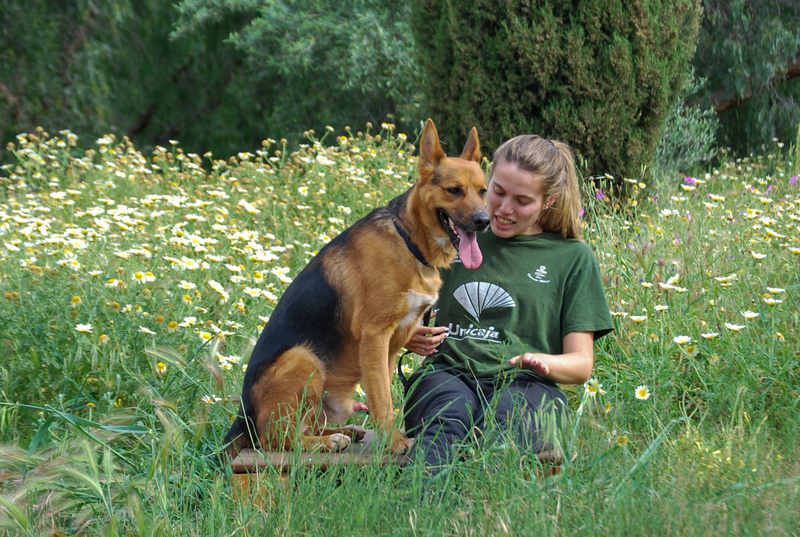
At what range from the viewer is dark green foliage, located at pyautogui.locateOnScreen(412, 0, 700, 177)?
21.0 feet

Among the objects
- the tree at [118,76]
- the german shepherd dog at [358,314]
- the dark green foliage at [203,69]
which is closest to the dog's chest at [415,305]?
the german shepherd dog at [358,314]

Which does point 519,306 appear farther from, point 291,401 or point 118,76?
point 118,76

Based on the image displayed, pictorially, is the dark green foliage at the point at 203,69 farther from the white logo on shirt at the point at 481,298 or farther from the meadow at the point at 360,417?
the white logo on shirt at the point at 481,298

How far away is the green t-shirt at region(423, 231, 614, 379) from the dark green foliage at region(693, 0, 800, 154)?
8542mm

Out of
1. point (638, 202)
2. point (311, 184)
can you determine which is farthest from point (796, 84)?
point (311, 184)

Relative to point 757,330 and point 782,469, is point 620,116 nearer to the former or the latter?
point 757,330

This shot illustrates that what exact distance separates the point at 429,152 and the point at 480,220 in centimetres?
42

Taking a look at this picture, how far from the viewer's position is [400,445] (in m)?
2.99

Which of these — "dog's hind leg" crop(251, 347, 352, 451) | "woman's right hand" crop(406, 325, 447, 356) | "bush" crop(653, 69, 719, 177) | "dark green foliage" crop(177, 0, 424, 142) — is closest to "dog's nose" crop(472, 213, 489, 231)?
"woman's right hand" crop(406, 325, 447, 356)

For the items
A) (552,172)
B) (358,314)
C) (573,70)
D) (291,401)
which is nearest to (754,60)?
(573,70)

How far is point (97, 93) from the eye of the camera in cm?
1425

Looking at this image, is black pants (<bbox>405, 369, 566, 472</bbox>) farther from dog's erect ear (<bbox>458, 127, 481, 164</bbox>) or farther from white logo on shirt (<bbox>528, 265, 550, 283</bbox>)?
dog's erect ear (<bbox>458, 127, 481, 164</bbox>)

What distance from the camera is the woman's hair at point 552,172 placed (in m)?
3.46

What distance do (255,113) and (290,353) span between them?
1393cm
